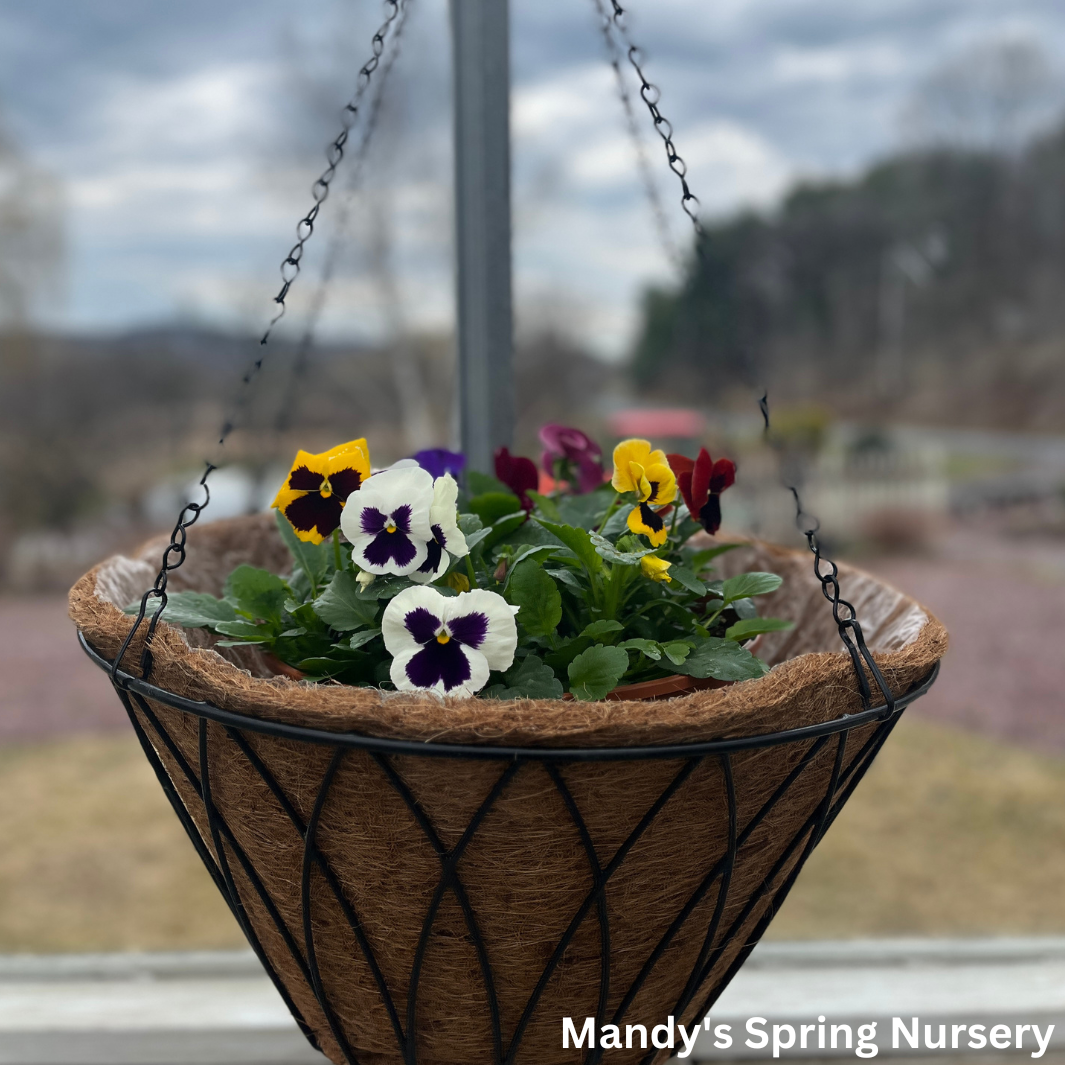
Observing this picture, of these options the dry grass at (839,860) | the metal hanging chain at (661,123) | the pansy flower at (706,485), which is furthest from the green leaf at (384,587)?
the dry grass at (839,860)

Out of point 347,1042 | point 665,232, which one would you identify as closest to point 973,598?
point 665,232

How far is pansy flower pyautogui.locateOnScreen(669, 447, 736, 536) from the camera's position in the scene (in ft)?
2.17

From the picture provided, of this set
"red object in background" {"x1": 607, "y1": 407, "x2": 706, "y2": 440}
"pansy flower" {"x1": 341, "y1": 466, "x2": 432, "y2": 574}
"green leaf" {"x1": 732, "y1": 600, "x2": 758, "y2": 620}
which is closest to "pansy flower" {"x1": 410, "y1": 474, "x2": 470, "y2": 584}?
"pansy flower" {"x1": 341, "y1": 466, "x2": 432, "y2": 574}

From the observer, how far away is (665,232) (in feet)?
2.94

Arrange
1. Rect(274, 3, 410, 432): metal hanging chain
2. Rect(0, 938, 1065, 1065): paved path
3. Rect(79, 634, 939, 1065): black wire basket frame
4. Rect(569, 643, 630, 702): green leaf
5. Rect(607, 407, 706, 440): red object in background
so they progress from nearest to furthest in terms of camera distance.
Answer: Rect(79, 634, 939, 1065): black wire basket frame → Rect(569, 643, 630, 702): green leaf → Rect(274, 3, 410, 432): metal hanging chain → Rect(0, 938, 1065, 1065): paved path → Rect(607, 407, 706, 440): red object in background

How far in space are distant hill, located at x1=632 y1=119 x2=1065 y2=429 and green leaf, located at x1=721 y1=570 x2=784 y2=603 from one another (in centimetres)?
369

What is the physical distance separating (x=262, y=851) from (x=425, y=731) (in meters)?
0.18

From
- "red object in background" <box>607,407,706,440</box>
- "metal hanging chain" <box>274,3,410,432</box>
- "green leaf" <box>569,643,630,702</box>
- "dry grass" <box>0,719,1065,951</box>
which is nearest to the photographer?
"green leaf" <box>569,643,630,702</box>

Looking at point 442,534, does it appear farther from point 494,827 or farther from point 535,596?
point 494,827

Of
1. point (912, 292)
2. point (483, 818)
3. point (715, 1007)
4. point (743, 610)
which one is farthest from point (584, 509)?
point (912, 292)

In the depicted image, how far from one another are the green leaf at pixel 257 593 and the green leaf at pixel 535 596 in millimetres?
183

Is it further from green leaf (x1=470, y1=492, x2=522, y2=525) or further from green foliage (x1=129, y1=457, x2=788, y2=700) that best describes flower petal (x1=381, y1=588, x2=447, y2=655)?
green leaf (x1=470, y1=492, x2=522, y2=525)

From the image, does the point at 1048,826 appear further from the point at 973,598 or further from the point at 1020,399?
the point at 1020,399

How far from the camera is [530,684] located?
0.57 m
